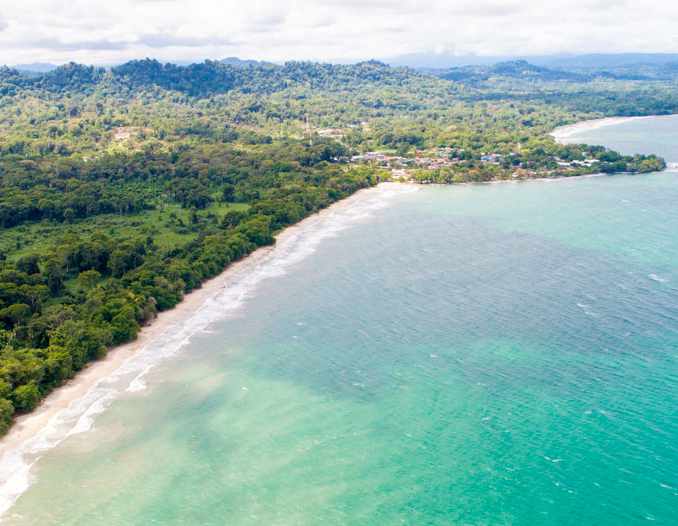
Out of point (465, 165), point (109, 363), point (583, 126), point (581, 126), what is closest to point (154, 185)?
point (465, 165)

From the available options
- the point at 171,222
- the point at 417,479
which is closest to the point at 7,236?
the point at 171,222

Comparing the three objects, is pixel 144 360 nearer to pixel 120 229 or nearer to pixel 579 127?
pixel 120 229

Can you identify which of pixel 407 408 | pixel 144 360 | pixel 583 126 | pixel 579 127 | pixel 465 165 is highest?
pixel 583 126

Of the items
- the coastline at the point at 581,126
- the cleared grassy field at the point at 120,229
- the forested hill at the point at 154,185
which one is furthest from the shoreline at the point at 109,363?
the coastline at the point at 581,126

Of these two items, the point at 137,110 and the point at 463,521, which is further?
the point at 137,110

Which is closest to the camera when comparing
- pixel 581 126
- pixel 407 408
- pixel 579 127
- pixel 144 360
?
pixel 407 408

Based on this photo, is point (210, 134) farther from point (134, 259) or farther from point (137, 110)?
point (134, 259)

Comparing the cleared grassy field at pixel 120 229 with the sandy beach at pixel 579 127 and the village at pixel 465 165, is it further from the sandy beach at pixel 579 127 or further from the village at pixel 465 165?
the sandy beach at pixel 579 127
